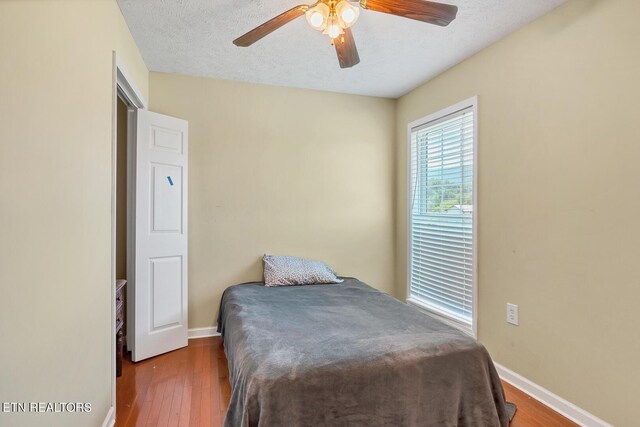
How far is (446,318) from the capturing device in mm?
2979

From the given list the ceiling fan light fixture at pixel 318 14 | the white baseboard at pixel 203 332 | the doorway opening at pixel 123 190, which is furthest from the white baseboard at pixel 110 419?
the ceiling fan light fixture at pixel 318 14

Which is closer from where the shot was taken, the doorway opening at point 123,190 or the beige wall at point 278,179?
the doorway opening at point 123,190

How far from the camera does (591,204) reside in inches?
73.6

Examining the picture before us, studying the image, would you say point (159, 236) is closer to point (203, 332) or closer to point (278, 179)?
point (203, 332)

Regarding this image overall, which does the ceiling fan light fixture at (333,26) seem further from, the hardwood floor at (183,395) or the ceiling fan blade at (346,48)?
the hardwood floor at (183,395)

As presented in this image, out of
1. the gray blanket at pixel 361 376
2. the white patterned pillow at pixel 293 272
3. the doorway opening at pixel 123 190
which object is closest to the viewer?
the gray blanket at pixel 361 376

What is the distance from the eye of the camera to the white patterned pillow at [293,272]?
10.0 feet

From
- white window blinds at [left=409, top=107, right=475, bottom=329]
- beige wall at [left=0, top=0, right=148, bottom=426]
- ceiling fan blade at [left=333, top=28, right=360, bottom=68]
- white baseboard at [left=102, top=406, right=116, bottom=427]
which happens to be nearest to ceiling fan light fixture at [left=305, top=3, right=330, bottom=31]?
ceiling fan blade at [left=333, top=28, right=360, bottom=68]

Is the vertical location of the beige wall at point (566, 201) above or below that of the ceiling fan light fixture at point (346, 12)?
below

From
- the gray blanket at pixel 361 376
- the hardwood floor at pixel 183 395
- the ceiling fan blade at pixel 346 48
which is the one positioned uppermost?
the ceiling fan blade at pixel 346 48

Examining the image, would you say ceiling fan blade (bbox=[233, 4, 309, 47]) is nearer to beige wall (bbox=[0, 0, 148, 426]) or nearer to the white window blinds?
beige wall (bbox=[0, 0, 148, 426])

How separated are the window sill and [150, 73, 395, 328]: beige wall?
44 cm

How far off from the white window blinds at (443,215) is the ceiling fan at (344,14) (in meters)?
1.34

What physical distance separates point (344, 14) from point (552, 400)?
2542 millimetres
